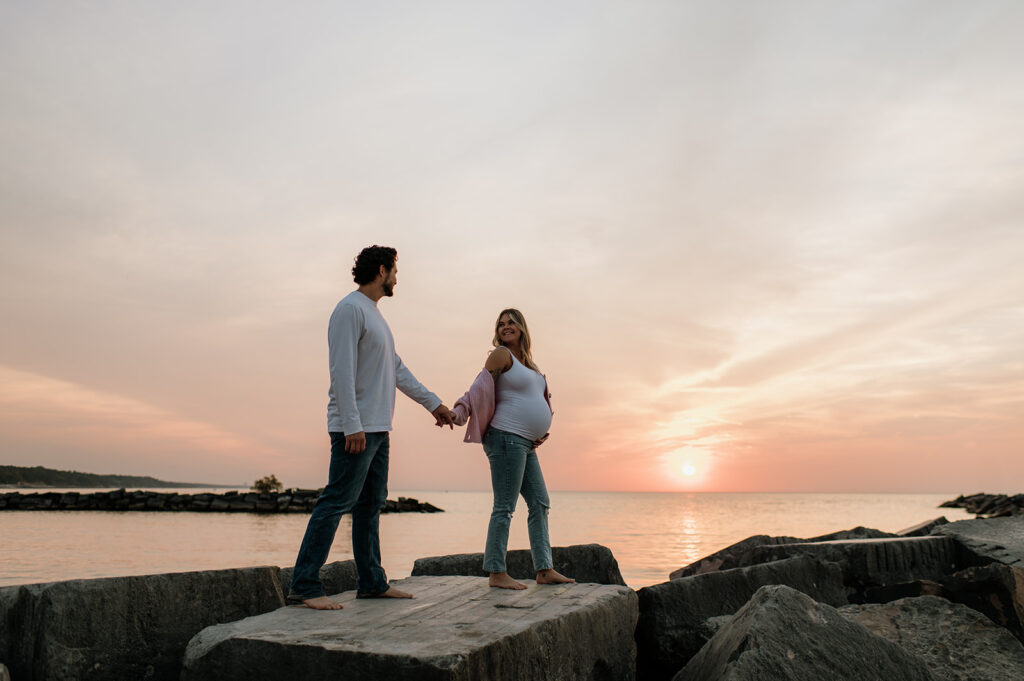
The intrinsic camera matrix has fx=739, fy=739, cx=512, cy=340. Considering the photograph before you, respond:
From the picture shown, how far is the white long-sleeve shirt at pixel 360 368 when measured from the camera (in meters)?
3.93

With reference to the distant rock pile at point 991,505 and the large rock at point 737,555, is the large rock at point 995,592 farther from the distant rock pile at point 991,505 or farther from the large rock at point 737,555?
the distant rock pile at point 991,505

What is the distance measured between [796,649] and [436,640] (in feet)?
4.92

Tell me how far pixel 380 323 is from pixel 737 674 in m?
2.52

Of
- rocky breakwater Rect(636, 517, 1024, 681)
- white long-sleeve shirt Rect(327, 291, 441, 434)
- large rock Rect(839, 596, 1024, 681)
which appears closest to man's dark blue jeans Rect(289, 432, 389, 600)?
white long-sleeve shirt Rect(327, 291, 441, 434)

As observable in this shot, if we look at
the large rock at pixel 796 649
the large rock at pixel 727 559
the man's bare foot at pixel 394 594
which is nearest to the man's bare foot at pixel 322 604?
the man's bare foot at pixel 394 594

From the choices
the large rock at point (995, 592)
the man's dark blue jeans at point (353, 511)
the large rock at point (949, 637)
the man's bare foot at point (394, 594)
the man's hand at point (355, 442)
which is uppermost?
the man's hand at point (355, 442)

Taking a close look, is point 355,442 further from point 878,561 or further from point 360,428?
point 878,561

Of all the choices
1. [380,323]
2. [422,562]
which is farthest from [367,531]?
[422,562]

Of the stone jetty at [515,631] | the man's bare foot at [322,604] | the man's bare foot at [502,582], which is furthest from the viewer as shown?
the man's bare foot at [502,582]

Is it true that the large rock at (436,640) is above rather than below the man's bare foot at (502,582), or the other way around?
below

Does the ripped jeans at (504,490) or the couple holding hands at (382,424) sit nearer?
the couple holding hands at (382,424)

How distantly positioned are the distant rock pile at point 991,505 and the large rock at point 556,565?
19.2m

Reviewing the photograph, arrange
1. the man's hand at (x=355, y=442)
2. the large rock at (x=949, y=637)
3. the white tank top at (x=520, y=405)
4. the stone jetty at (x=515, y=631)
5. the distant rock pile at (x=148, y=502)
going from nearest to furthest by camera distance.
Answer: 1. the stone jetty at (x=515, y=631)
2. the man's hand at (x=355, y=442)
3. the large rock at (x=949, y=637)
4. the white tank top at (x=520, y=405)
5. the distant rock pile at (x=148, y=502)

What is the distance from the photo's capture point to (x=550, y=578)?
4.68 m
